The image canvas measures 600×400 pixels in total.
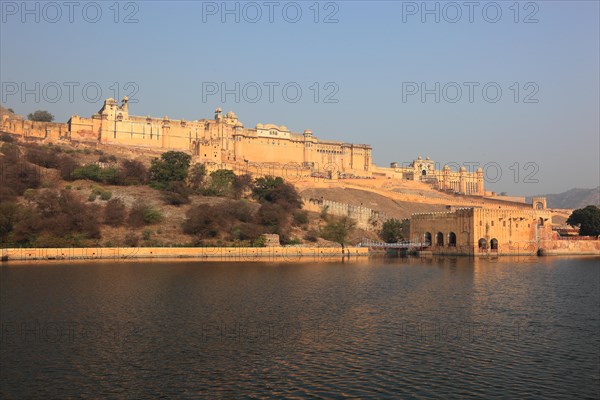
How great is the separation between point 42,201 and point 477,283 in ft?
94.1

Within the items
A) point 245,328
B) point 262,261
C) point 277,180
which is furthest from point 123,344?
point 277,180

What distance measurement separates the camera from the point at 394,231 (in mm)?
49281

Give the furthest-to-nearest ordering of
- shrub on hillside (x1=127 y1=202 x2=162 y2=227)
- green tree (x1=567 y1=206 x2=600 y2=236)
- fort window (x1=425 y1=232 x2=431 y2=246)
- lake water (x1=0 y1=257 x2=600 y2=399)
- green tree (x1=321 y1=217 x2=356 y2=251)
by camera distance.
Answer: green tree (x1=567 y1=206 x2=600 y2=236)
fort window (x1=425 y1=232 x2=431 y2=246)
green tree (x1=321 y1=217 x2=356 y2=251)
shrub on hillside (x1=127 y1=202 x2=162 y2=227)
lake water (x1=0 y1=257 x2=600 y2=399)

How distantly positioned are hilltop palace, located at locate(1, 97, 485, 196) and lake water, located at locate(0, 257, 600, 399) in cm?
4374

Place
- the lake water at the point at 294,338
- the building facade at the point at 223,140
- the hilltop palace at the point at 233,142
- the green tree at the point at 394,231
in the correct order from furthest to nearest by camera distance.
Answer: the building facade at the point at 223,140
the hilltop palace at the point at 233,142
the green tree at the point at 394,231
the lake water at the point at 294,338

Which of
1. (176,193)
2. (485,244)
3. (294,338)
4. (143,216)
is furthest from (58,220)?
(485,244)

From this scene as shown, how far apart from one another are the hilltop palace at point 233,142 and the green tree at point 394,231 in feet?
77.0

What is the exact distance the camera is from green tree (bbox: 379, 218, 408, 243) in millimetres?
49125

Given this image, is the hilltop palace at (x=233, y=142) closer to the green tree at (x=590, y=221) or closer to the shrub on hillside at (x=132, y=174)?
the shrub on hillside at (x=132, y=174)

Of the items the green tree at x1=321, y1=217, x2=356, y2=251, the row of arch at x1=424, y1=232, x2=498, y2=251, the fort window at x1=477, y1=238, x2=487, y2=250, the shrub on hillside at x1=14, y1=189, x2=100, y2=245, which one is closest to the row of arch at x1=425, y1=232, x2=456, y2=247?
the row of arch at x1=424, y1=232, x2=498, y2=251

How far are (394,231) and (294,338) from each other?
1447 inches

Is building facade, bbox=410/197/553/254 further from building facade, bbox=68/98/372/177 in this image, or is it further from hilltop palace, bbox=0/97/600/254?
building facade, bbox=68/98/372/177

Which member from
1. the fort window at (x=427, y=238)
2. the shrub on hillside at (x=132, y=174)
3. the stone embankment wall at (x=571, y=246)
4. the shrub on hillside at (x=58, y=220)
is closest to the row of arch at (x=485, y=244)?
the stone embankment wall at (x=571, y=246)

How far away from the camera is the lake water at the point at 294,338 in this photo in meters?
10.1
